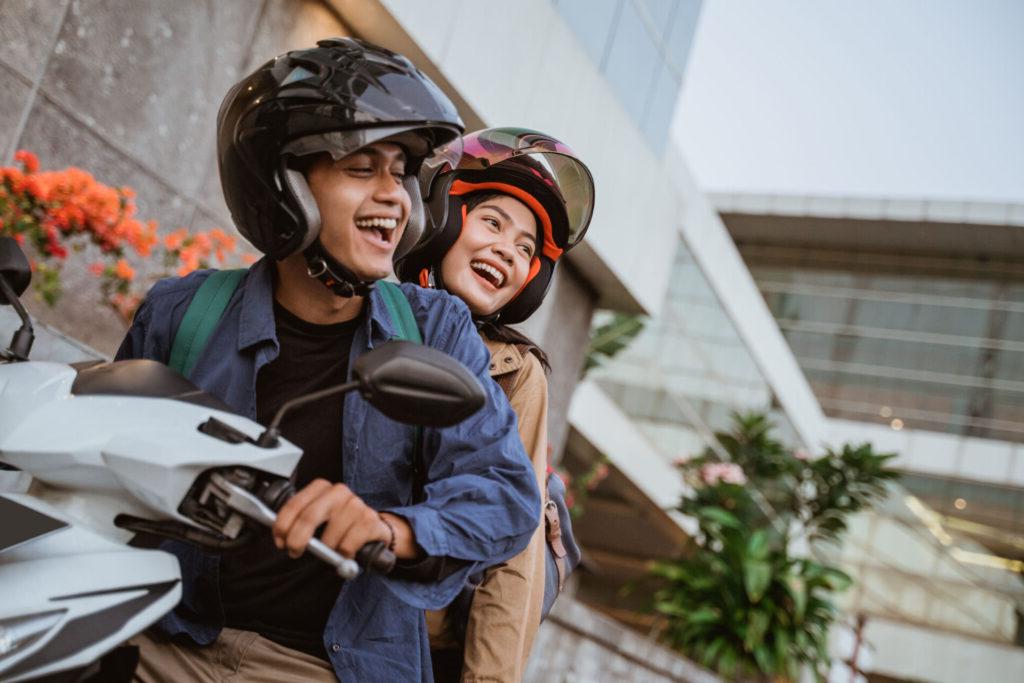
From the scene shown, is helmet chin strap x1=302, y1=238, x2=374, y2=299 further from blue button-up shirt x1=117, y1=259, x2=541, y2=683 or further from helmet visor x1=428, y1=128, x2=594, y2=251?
helmet visor x1=428, y1=128, x2=594, y2=251

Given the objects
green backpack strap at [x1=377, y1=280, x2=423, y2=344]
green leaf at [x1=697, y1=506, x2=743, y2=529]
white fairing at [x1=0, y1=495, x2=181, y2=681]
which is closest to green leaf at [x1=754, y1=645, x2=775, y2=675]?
green leaf at [x1=697, y1=506, x2=743, y2=529]

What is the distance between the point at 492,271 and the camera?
8.97 ft

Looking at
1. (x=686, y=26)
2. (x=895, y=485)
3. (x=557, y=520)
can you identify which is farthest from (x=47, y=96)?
(x=895, y=485)

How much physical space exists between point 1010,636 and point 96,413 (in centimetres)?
3303

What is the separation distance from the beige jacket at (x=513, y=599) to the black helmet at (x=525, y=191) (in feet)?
1.40

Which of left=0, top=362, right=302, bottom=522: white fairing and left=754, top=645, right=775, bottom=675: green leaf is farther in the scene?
left=754, top=645, right=775, bottom=675: green leaf

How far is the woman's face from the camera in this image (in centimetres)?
272

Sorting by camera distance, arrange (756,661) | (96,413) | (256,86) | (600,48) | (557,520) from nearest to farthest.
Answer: (96,413)
(256,86)
(557,520)
(600,48)
(756,661)

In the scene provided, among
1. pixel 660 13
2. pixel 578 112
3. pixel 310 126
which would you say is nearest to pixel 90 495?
pixel 310 126

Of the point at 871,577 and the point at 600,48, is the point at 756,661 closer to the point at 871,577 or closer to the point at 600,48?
the point at 600,48

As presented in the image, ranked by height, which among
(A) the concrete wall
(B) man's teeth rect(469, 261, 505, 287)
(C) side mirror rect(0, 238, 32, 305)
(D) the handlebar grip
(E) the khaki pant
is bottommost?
(E) the khaki pant

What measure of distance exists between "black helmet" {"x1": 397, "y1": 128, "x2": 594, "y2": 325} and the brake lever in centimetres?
152

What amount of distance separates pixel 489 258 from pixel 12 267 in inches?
54.4

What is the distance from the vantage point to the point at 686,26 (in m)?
10.9
